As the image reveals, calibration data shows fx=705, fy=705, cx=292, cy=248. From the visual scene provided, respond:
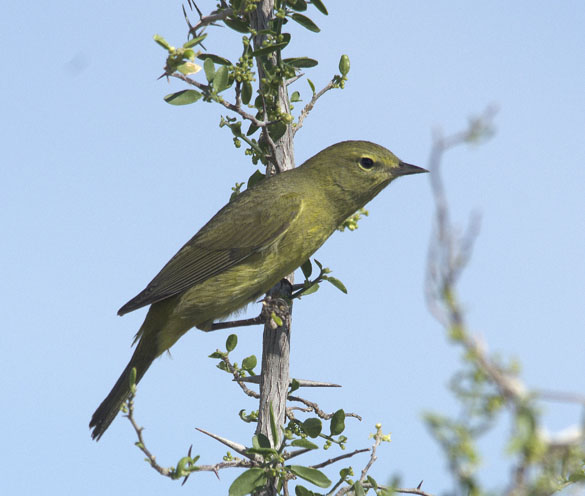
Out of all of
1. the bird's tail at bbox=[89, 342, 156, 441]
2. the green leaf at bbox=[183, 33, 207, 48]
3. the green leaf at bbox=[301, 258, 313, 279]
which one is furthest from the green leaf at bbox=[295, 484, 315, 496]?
the green leaf at bbox=[183, 33, 207, 48]

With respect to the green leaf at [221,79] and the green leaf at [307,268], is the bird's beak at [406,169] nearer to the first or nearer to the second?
the green leaf at [307,268]

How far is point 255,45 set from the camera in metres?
5.43

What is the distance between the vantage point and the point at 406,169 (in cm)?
663

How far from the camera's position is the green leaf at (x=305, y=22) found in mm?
5559

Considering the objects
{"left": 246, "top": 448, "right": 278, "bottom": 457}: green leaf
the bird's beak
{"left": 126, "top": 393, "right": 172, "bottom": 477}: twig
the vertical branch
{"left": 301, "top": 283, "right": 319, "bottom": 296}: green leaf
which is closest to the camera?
{"left": 126, "top": 393, "right": 172, "bottom": 477}: twig

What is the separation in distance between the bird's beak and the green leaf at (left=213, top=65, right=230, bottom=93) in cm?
226

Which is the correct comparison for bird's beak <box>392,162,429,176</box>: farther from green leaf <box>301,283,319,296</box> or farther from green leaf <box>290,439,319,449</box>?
green leaf <box>290,439,319,449</box>

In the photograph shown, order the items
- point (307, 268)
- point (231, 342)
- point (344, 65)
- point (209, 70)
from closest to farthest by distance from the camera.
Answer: point (209, 70) < point (231, 342) < point (344, 65) < point (307, 268)

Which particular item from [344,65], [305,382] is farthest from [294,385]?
[344,65]

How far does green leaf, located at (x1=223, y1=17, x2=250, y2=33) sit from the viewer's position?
5.42 m

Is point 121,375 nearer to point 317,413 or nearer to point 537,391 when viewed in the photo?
point 317,413

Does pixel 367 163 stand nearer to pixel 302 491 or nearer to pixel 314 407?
pixel 314 407

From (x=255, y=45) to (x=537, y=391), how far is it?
4344 millimetres

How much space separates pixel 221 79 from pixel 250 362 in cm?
209
